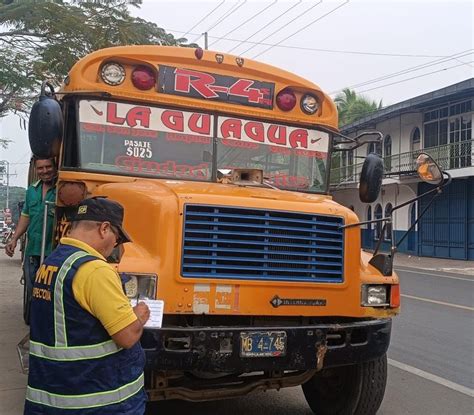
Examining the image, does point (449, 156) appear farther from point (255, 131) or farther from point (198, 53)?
point (198, 53)

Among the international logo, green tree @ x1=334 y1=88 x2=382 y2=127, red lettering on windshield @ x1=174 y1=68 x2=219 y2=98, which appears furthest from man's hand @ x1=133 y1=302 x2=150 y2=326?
green tree @ x1=334 y1=88 x2=382 y2=127

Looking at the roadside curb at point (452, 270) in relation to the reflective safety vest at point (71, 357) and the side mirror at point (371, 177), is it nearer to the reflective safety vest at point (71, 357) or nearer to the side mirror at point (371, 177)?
the side mirror at point (371, 177)

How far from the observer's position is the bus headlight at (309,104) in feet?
16.9

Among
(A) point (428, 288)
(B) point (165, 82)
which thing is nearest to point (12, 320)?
(B) point (165, 82)

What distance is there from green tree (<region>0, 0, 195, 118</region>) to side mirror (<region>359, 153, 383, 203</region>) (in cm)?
724

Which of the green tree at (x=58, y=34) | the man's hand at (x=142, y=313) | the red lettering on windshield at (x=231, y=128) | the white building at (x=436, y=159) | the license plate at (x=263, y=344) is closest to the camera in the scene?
the man's hand at (x=142, y=313)

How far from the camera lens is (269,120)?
503cm

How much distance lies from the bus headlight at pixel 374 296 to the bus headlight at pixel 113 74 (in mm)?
2434

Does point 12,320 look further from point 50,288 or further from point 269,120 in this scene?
point 50,288

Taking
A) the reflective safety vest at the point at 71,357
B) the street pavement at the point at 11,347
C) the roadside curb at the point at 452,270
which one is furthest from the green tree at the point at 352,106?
the reflective safety vest at the point at 71,357

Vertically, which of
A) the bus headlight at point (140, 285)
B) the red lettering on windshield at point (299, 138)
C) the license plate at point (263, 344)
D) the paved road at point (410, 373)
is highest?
the red lettering on windshield at point (299, 138)

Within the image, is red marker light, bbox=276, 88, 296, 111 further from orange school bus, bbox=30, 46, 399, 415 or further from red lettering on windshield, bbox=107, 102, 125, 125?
red lettering on windshield, bbox=107, 102, 125, 125

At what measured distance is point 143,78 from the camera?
181 inches

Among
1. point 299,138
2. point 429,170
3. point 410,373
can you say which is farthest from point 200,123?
point 410,373
